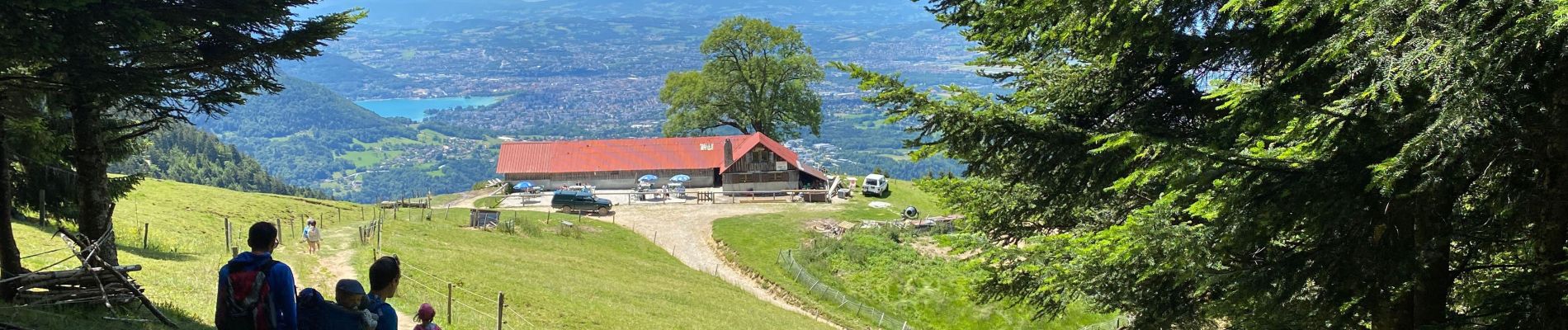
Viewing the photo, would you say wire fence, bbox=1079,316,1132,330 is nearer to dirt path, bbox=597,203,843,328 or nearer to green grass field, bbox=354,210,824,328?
dirt path, bbox=597,203,843,328

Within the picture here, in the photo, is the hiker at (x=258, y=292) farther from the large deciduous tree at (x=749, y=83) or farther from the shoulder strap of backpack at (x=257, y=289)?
the large deciduous tree at (x=749, y=83)

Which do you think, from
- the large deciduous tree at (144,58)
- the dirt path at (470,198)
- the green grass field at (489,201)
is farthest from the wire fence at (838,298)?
the dirt path at (470,198)

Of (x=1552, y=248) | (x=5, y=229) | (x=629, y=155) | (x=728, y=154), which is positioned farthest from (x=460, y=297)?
(x=629, y=155)

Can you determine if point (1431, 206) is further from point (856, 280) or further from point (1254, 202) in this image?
point (856, 280)

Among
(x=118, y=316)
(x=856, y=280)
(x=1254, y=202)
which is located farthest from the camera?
(x=856, y=280)

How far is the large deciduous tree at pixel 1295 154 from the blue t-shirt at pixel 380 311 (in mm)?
5024

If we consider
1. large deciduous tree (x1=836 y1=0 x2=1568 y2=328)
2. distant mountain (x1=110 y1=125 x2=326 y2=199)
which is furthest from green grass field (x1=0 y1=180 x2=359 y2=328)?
distant mountain (x1=110 y1=125 x2=326 y2=199)

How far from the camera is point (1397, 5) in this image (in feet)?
21.0

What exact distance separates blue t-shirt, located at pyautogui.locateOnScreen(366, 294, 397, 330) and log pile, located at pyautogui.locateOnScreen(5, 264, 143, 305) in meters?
6.84

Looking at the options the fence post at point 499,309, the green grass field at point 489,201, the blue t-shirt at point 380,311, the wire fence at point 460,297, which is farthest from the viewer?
the green grass field at point 489,201

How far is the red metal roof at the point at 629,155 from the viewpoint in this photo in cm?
5597

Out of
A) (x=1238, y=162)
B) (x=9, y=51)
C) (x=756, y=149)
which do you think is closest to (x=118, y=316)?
(x=9, y=51)

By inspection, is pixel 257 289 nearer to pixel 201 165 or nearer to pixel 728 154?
pixel 728 154

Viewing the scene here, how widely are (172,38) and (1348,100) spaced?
15147mm
